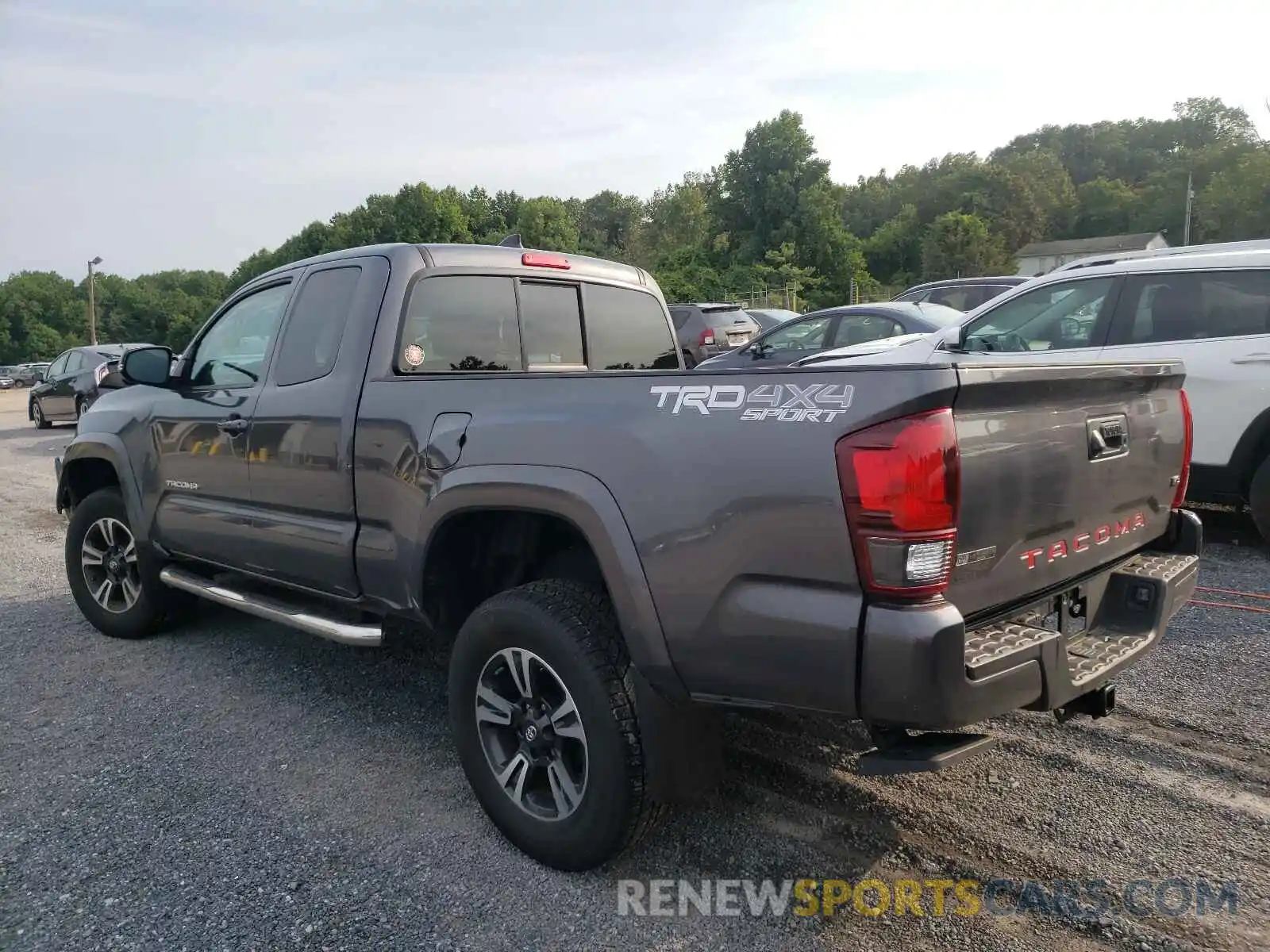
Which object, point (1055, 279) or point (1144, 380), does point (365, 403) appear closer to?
point (1144, 380)

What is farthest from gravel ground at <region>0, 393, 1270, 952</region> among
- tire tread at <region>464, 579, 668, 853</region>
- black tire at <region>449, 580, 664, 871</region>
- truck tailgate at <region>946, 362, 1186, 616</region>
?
truck tailgate at <region>946, 362, 1186, 616</region>

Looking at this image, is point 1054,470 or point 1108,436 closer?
point 1054,470

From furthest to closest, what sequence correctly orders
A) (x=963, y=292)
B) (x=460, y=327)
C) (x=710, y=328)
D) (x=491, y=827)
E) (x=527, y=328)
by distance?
(x=710, y=328), (x=963, y=292), (x=527, y=328), (x=460, y=327), (x=491, y=827)

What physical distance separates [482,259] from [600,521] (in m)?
A: 1.72

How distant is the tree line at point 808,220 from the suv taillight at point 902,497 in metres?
35.3

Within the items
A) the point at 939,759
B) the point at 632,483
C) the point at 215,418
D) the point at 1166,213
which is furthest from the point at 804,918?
the point at 1166,213

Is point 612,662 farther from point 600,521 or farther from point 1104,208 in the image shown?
point 1104,208

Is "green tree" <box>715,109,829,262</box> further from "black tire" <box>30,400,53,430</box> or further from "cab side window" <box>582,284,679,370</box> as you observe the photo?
"cab side window" <box>582,284,679,370</box>

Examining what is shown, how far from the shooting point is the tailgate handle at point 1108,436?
8.27ft

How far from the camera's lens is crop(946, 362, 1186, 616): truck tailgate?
2102 mm

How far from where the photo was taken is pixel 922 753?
2127 mm

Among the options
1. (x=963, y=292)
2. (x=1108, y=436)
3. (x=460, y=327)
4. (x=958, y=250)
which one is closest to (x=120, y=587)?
(x=460, y=327)

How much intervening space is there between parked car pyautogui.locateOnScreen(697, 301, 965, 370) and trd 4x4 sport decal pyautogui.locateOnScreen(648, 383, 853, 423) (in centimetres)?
728

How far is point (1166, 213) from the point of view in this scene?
2921 inches
